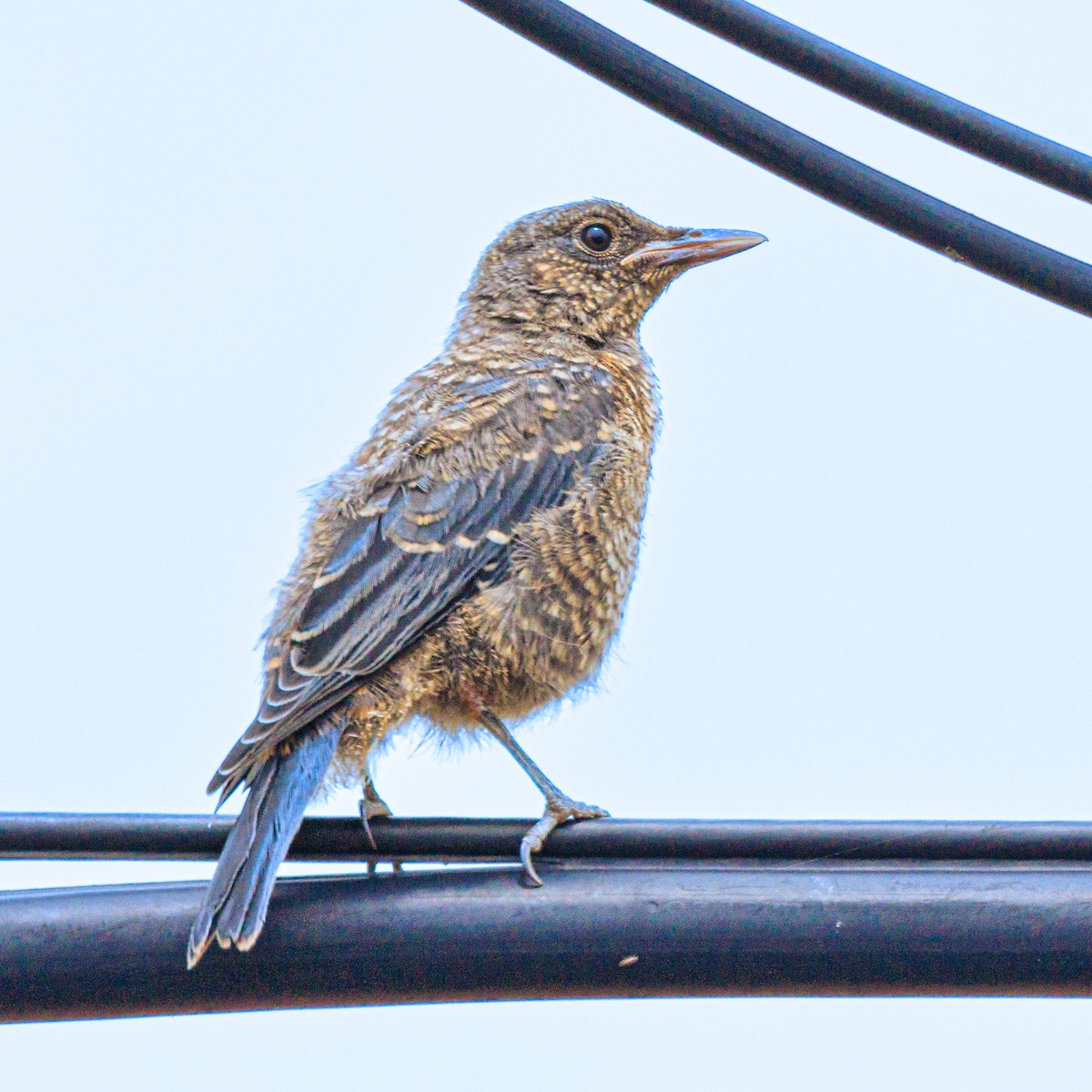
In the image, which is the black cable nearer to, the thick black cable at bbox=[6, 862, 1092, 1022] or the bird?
the thick black cable at bbox=[6, 862, 1092, 1022]

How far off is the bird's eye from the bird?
1.88ft

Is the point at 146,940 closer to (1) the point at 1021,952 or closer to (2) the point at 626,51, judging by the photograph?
(1) the point at 1021,952

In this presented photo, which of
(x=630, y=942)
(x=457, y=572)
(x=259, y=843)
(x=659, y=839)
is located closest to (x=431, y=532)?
(x=457, y=572)

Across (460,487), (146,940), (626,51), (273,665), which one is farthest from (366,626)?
(626,51)

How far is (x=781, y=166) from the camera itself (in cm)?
246

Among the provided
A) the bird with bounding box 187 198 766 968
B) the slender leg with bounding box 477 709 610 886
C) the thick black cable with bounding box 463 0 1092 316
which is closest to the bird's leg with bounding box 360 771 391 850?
the bird with bounding box 187 198 766 968

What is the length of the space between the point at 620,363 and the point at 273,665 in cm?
177

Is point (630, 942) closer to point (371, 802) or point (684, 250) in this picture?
point (371, 802)

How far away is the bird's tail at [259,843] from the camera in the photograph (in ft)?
8.11

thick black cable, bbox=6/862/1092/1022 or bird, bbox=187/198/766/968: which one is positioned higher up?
bird, bbox=187/198/766/968

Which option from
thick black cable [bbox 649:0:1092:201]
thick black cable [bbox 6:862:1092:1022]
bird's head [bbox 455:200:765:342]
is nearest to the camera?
thick black cable [bbox 6:862:1092:1022]

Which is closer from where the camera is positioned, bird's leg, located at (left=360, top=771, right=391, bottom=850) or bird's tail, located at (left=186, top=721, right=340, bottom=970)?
bird's tail, located at (left=186, top=721, right=340, bottom=970)

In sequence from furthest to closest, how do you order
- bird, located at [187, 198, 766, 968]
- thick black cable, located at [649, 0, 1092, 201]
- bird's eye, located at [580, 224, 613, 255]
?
1. bird's eye, located at [580, 224, 613, 255]
2. bird, located at [187, 198, 766, 968]
3. thick black cable, located at [649, 0, 1092, 201]

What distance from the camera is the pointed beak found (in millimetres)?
5250
